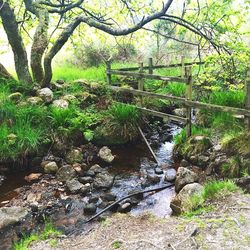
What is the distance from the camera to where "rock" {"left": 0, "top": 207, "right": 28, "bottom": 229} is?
5083 millimetres

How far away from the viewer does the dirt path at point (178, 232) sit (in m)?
3.75

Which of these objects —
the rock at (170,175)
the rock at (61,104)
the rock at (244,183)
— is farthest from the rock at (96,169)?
the rock at (244,183)

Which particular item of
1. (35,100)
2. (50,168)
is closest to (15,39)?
(35,100)

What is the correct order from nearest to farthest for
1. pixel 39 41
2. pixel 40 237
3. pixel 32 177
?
pixel 40 237 → pixel 32 177 → pixel 39 41

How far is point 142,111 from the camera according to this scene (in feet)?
27.9

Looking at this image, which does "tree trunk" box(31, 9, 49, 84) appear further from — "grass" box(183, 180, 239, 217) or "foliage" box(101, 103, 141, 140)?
"grass" box(183, 180, 239, 217)

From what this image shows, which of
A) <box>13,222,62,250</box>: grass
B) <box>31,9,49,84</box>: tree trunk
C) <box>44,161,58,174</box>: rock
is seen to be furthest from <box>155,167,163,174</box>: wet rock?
<box>31,9,49,84</box>: tree trunk

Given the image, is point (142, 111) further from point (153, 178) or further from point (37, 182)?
point (37, 182)

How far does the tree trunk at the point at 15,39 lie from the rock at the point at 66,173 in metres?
3.73

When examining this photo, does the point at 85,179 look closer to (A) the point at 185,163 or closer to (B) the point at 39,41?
(A) the point at 185,163

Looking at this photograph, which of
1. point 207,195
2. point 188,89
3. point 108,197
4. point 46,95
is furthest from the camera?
point 46,95

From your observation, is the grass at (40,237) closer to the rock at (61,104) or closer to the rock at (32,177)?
the rock at (32,177)

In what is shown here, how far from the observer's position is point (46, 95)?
341 inches

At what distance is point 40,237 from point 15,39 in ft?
21.4
